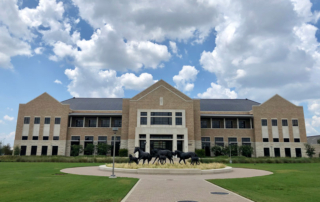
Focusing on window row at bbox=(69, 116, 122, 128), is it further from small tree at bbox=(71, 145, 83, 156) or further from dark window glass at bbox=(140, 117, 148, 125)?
dark window glass at bbox=(140, 117, 148, 125)

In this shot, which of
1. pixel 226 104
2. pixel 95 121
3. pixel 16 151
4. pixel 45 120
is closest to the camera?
pixel 16 151

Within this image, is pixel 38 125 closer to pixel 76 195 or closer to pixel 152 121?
pixel 152 121

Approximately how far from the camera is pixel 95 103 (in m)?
66.6

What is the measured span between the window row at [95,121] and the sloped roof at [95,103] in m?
5.93

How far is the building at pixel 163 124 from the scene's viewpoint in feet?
166

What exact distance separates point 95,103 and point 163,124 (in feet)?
83.0

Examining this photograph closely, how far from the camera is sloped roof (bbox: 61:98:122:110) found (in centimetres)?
6375

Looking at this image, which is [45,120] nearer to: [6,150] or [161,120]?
[6,150]

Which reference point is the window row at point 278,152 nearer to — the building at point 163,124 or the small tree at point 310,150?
the building at point 163,124

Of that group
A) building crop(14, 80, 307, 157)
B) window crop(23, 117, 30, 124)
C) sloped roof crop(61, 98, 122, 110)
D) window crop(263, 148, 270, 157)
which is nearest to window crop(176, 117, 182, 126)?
building crop(14, 80, 307, 157)

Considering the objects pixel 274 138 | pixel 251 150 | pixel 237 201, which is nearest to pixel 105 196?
pixel 237 201

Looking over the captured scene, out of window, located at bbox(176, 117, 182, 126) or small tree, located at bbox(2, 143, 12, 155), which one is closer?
window, located at bbox(176, 117, 182, 126)

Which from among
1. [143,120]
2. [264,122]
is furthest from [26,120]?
[264,122]

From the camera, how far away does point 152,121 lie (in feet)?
166
